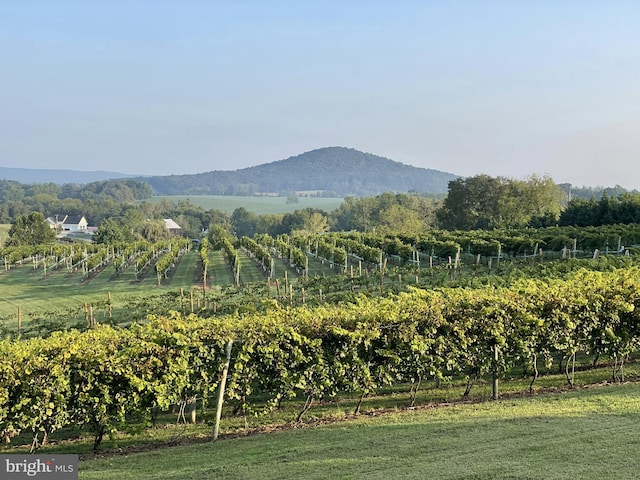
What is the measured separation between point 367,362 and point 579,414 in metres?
3.23

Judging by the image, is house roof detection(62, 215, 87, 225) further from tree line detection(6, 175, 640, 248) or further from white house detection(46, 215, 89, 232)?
tree line detection(6, 175, 640, 248)

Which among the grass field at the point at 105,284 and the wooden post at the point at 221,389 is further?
the grass field at the point at 105,284

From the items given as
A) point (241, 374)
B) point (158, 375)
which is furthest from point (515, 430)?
point (158, 375)

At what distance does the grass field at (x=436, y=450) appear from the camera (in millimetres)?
6073

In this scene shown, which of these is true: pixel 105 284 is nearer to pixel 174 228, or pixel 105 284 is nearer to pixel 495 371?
pixel 495 371

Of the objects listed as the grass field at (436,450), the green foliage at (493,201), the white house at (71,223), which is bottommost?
the white house at (71,223)

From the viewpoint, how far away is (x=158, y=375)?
26.9 ft

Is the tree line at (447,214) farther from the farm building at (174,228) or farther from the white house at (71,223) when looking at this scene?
the white house at (71,223)

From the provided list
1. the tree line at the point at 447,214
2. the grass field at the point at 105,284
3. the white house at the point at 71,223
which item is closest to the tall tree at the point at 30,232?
the tree line at the point at 447,214

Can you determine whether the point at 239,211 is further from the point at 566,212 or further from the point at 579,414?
the point at 579,414

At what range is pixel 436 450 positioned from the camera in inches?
266

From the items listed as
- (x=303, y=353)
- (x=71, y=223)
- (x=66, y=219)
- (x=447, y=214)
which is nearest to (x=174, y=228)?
(x=71, y=223)

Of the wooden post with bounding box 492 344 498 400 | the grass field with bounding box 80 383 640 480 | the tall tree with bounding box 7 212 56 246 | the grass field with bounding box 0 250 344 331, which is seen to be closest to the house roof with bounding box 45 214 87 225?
the tall tree with bounding box 7 212 56 246

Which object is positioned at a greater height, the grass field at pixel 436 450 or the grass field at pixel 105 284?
the grass field at pixel 436 450
